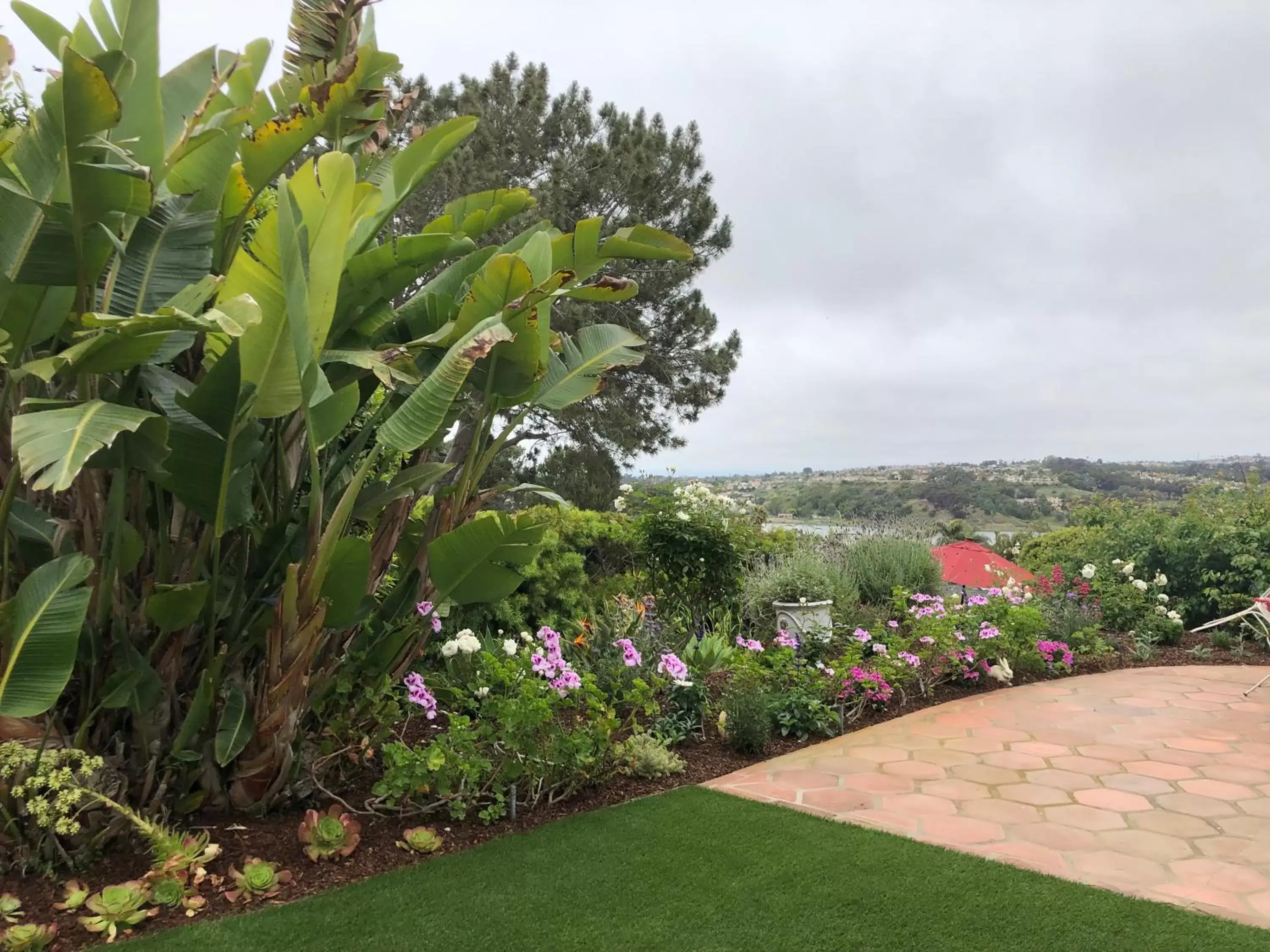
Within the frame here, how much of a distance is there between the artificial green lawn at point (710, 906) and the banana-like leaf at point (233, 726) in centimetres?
55

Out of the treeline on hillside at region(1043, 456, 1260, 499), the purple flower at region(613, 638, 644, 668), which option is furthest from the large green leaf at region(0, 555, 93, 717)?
the treeline on hillside at region(1043, 456, 1260, 499)

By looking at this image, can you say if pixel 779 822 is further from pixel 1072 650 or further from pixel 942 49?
pixel 942 49

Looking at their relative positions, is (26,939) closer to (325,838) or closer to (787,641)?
(325,838)

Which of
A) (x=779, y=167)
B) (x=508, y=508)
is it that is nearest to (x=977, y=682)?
(x=779, y=167)

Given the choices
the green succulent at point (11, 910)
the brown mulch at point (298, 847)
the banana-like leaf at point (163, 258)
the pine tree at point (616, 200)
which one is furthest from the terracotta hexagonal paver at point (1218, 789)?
the pine tree at point (616, 200)

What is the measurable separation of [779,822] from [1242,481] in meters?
9.14

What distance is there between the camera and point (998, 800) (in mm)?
3803

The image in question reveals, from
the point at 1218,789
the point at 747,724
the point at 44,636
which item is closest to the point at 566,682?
the point at 747,724

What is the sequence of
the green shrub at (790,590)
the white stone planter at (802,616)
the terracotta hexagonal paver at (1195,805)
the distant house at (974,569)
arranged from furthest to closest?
the distant house at (974,569), the green shrub at (790,590), the white stone planter at (802,616), the terracotta hexagonal paver at (1195,805)

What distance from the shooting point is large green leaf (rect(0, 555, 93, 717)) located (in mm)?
2305

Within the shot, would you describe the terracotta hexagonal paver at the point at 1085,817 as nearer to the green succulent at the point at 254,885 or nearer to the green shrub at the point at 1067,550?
the green succulent at the point at 254,885

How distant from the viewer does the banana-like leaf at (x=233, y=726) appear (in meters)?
2.78

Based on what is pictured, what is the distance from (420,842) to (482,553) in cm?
114

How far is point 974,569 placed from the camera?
27.0 ft
